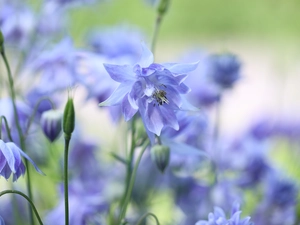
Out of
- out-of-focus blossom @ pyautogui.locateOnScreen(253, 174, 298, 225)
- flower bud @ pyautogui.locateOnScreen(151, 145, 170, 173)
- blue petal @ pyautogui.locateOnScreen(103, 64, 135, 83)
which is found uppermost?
blue petal @ pyautogui.locateOnScreen(103, 64, 135, 83)

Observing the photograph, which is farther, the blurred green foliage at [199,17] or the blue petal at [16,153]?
the blurred green foliage at [199,17]

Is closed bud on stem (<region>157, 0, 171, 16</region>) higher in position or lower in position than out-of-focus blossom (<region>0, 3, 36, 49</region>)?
higher

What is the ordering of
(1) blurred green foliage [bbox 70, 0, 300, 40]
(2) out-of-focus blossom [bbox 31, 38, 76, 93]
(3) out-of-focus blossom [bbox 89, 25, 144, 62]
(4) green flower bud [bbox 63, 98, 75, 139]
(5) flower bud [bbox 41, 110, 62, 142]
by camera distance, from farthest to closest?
(1) blurred green foliage [bbox 70, 0, 300, 40] < (3) out-of-focus blossom [bbox 89, 25, 144, 62] < (2) out-of-focus blossom [bbox 31, 38, 76, 93] < (5) flower bud [bbox 41, 110, 62, 142] < (4) green flower bud [bbox 63, 98, 75, 139]

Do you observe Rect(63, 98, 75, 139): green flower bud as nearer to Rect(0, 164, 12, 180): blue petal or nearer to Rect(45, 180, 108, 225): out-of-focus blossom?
Rect(0, 164, 12, 180): blue petal

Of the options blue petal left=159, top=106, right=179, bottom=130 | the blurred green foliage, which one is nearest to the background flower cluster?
blue petal left=159, top=106, right=179, bottom=130

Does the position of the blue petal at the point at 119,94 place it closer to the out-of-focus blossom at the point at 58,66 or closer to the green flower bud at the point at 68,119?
the green flower bud at the point at 68,119

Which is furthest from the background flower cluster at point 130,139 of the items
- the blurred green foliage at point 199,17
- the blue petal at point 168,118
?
the blurred green foliage at point 199,17

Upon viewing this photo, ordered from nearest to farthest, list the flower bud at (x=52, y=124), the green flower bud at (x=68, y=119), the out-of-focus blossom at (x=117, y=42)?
1. the green flower bud at (x=68, y=119)
2. the flower bud at (x=52, y=124)
3. the out-of-focus blossom at (x=117, y=42)
